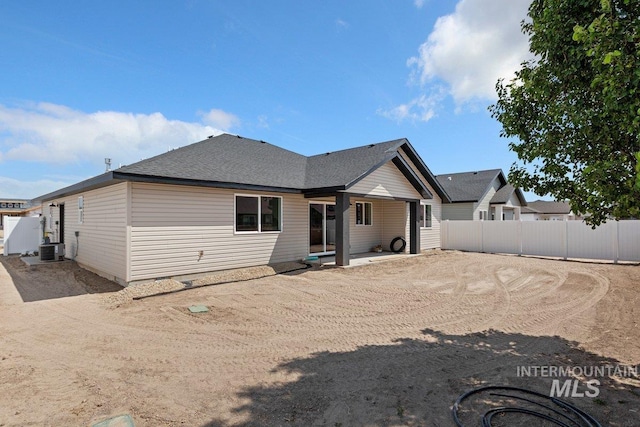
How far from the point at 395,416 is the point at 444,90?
41.1ft

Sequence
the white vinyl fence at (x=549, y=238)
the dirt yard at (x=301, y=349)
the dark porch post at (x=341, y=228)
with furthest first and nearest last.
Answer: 1. the white vinyl fence at (x=549, y=238)
2. the dark porch post at (x=341, y=228)
3. the dirt yard at (x=301, y=349)

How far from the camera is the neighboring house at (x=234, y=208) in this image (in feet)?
28.3

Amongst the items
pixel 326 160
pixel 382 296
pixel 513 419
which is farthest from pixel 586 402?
pixel 326 160

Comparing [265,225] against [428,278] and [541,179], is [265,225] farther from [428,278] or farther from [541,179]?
[541,179]

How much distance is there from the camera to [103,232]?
9969mm

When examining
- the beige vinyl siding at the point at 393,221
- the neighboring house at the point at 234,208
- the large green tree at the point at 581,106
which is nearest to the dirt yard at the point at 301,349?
the neighboring house at the point at 234,208

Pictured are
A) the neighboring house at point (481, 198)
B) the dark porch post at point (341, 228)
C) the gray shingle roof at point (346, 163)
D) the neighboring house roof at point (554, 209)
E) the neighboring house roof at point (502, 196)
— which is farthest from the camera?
the neighboring house roof at point (554, 209)

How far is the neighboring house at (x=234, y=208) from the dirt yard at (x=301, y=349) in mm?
1586

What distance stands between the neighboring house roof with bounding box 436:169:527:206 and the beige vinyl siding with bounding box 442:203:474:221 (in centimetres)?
48

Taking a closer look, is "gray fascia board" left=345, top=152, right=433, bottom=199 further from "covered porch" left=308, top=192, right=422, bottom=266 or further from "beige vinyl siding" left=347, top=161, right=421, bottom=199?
"covered porch" left=308, top=192, right=422, bottom=266

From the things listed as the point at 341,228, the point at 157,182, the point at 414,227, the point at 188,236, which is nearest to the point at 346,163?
the point at 341,228

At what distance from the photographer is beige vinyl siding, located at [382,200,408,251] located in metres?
16.3

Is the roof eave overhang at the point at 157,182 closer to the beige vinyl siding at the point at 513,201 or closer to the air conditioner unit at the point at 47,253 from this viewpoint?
the air conditioner unit at the point at 47,253

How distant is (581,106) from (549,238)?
13.8 metres
